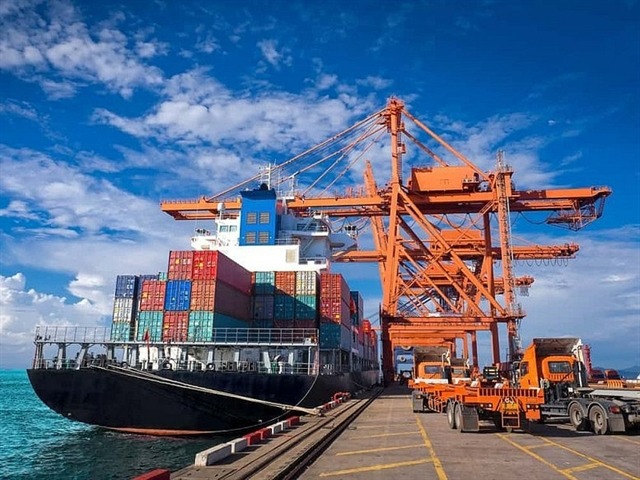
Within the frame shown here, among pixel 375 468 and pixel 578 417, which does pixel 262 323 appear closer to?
→ pixel 578 417

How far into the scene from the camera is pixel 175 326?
2503 cm

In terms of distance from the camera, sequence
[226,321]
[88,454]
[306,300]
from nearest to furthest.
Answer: [88,454]
[226,321]
[306,300]

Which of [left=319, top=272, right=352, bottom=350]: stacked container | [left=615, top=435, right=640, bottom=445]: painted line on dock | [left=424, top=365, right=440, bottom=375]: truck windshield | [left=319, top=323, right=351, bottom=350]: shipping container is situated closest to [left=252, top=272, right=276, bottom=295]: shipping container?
[left=319, top=272, right=352, bottom=350]: stacked container

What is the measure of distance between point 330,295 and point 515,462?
22.4 meters

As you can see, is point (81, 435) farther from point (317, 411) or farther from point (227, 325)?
point (317, 411)

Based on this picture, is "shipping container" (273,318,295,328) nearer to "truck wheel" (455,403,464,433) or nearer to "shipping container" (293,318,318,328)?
"shipping container" (293,318,318,328)

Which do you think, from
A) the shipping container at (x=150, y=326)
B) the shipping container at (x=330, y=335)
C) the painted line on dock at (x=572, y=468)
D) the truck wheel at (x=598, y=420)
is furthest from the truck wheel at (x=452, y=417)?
the shipping container at (x=330, y=335)

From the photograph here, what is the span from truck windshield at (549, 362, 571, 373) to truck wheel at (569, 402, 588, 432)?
134 cm

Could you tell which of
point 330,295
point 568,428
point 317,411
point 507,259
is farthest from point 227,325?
point 507,259

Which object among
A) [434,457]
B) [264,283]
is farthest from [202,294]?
[434,457]

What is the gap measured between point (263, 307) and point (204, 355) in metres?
6.74

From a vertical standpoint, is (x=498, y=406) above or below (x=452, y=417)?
above

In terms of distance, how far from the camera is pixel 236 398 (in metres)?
22.0

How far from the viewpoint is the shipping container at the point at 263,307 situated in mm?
30938
